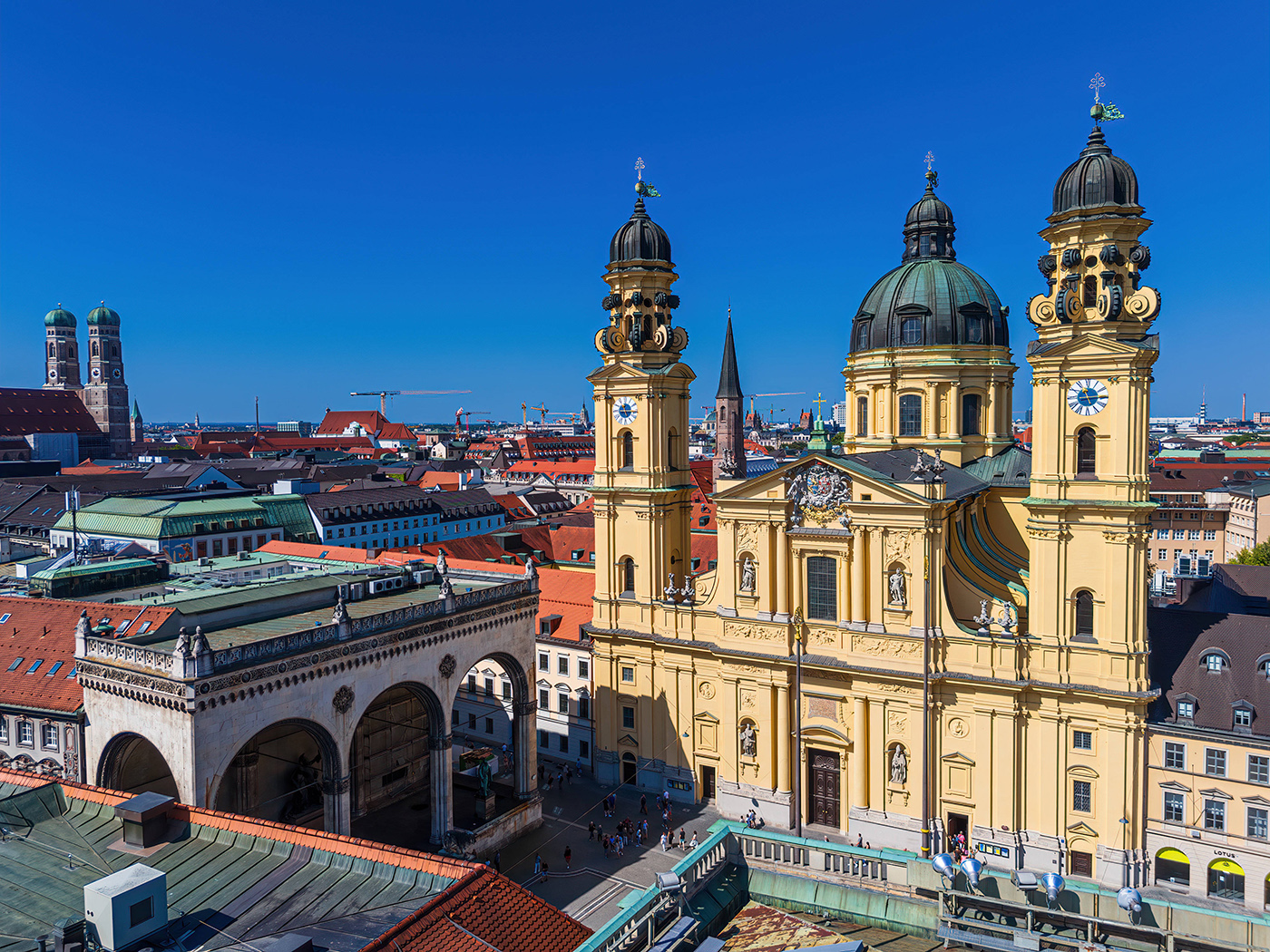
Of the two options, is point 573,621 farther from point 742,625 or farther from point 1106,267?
point 1106,267

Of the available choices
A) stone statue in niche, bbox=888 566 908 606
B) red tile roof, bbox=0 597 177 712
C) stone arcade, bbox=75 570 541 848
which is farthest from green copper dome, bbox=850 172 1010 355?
red tile roof, bbox=0 597 177 712

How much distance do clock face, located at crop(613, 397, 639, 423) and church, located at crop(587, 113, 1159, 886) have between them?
107 millimetres

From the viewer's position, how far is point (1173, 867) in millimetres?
40281

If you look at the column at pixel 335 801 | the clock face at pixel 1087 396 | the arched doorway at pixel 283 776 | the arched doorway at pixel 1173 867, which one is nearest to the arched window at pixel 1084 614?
the clock face at pixel 1087 396

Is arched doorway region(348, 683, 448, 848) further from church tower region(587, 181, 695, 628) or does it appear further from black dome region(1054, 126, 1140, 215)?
black dome region(1054, 126, 1140, 215)

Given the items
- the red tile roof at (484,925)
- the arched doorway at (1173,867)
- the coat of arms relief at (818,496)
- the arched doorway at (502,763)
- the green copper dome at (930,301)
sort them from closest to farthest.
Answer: the red tile roof at (484,925) < the arched doorway at (1173,867) < the arched doorway at (502,763) < the coat of arms relief at (818,496) < the green copper dome at (930,301)

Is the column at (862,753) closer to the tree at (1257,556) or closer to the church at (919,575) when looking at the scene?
the church at (919,575)

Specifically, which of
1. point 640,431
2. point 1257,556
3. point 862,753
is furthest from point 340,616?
point 1257,556

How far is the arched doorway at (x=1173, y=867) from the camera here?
1574 inches

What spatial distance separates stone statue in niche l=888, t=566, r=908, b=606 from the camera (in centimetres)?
4428

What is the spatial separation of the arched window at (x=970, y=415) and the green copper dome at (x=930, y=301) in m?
3.24

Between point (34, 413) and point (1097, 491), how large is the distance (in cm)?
20808

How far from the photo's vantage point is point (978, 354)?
5478 cm

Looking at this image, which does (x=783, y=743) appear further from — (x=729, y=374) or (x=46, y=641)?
(x=729, y=374)
